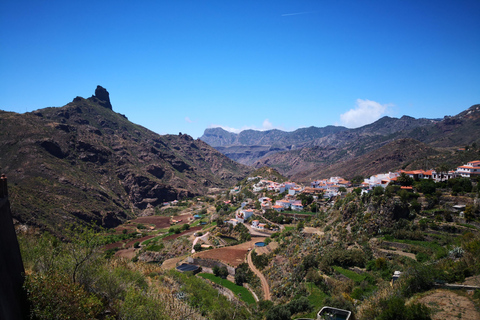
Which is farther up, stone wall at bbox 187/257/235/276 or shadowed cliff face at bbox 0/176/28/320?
shadowed cliff face at bbox 0/176/28/320

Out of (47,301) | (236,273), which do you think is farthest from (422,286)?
(236,273)

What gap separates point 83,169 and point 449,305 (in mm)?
100278

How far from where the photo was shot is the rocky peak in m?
164

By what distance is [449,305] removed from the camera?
1219 cm

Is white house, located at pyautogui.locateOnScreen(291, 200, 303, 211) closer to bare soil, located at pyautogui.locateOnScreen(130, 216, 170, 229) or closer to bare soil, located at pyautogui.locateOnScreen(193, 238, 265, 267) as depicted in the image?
bare soil, located at pyautogui.locateOnScreen(193, 238, 265, 267)

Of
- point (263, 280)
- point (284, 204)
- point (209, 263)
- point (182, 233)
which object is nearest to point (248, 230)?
point (284, 204)

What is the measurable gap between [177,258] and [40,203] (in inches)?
1389

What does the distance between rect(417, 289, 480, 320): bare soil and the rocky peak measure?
184m

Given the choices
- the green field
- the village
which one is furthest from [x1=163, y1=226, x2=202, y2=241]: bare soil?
the green field

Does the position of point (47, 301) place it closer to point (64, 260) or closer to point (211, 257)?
point (64, 260)

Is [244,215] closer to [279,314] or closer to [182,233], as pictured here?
[182,233]

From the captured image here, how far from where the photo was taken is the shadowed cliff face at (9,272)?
7645 mm

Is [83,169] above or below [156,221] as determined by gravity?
above

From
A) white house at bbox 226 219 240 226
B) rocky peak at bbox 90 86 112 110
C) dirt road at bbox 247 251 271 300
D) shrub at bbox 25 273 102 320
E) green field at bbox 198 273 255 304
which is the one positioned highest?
rocky peak at bbox 90 86 112 110
